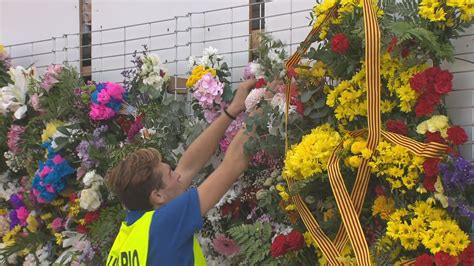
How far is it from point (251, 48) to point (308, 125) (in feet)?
2.23

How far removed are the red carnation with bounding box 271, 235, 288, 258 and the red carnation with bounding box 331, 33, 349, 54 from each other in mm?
679

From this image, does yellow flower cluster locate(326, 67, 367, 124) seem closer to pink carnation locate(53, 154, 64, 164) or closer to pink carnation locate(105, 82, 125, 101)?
pink carnation locate(105, 82, 125, 101)

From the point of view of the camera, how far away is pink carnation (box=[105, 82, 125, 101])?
344 cm

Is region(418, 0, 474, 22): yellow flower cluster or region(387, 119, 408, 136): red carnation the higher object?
region(418, 0, 474, 22): yellow flower cluster

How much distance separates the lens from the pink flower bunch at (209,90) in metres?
3.02

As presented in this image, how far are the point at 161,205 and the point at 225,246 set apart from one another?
0.54m

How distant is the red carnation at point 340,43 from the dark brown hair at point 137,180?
728mm

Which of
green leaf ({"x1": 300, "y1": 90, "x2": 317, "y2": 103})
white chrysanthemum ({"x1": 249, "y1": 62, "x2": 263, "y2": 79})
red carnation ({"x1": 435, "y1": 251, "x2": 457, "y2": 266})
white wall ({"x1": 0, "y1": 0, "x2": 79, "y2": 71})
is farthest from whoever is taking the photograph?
white wall ({"x1": 0, "y1": 0, "x2": 79, "y2": 71})

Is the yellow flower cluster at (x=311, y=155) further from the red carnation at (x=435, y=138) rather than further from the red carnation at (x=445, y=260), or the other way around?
the red carnation at (x=445, y=260)

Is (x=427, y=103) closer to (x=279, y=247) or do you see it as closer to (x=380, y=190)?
(x=380, y=190)

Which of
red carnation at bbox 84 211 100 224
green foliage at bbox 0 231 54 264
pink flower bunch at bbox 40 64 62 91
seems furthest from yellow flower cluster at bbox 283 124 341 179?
green foliage at bbox 0 231 54 264

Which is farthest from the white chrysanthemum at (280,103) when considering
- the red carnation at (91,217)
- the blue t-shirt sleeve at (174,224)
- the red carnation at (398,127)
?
the red carnation at (91,217)

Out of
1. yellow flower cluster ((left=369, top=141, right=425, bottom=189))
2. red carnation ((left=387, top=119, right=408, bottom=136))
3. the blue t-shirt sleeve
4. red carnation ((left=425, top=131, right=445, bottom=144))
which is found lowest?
the blue t-shirt sleeve

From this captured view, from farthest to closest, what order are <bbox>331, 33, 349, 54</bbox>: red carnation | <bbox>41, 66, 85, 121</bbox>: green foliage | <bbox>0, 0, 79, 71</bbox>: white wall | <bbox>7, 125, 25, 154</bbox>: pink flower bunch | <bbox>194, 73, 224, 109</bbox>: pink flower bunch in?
<bbox>0, 0, 79, 71</bbox>: white wall
<bbox>7, 125, 25, 154</bbox>: pink flower bunch
<bbox>41, 66, 85, 121</bbox>: green foliage
<bbox>194, 73, 224, 109</bbox>: pink flower bunch
<bbox>331, 33, 349, 54</bbox>: red carnation
